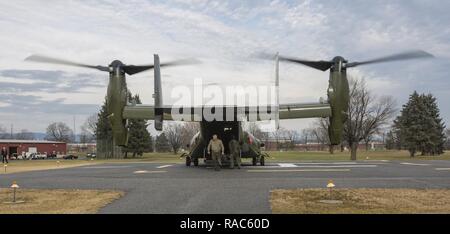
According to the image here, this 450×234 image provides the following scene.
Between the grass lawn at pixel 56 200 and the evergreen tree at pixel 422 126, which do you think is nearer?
the grass lawn at pixel 56 200

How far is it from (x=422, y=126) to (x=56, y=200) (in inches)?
2895

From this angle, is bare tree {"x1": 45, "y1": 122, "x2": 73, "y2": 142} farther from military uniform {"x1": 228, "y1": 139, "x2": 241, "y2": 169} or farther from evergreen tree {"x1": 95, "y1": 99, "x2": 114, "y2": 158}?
military uniform {"x1": 228, "y1": 139, "x2": 241, "y2": 169}

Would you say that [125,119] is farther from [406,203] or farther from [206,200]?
[406,203]

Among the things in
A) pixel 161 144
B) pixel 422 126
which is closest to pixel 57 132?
pixel 161 144

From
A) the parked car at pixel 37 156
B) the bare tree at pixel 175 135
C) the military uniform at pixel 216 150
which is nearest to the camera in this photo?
the military uniform at pixel 216 150

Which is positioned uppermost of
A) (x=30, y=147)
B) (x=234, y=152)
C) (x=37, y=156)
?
(x=234, y=152)

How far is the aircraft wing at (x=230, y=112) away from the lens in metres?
22.6

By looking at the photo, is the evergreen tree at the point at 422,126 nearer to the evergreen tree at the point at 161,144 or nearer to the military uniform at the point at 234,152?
the military uniform at the point at 234,152

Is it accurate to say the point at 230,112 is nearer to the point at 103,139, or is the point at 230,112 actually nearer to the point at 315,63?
the point at 315,63

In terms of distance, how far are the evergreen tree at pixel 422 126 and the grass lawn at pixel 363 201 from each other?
6585cm

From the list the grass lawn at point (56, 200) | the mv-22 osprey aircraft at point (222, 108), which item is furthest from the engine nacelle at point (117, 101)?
the grass lawn at point (56, 200)

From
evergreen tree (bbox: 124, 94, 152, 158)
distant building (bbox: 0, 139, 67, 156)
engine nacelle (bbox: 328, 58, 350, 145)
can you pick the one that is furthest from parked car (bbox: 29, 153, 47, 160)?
engine nacelle (bbox: 328, 58, 350, 145)

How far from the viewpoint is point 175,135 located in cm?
12550
